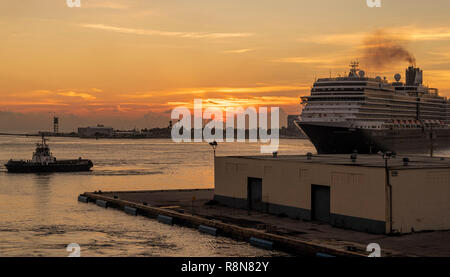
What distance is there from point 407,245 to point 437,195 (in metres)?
4.94

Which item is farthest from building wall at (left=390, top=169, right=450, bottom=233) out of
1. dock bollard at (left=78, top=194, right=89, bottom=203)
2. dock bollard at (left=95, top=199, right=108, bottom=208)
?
dock bollard at (left=78, top=194, right=89, bottom=203)

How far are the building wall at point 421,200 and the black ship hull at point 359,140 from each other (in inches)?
2716

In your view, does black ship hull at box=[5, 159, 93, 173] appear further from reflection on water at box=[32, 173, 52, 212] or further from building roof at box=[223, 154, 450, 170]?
building roof at box=[223, 154, 450, 170]

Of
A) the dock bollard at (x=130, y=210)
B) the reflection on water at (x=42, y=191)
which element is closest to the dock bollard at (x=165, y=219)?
the dock bollard at (x=130, y=210)

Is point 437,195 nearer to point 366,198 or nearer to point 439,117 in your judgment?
point 366,198

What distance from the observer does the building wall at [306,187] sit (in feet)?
96.3

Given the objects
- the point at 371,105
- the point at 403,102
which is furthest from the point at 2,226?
the point at 403,102

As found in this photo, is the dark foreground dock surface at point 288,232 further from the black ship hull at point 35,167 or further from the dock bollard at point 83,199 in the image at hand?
Answer: the black ship hull at point 35,167

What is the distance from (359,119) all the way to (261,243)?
7495 centimetres

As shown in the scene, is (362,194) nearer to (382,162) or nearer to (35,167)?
(382,162)

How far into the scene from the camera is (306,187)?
3319 cm

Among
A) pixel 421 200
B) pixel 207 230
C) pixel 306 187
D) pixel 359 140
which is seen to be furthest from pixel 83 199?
pixel 359 140

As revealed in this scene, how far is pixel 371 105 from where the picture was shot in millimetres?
105688

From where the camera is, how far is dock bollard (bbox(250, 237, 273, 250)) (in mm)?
28234
